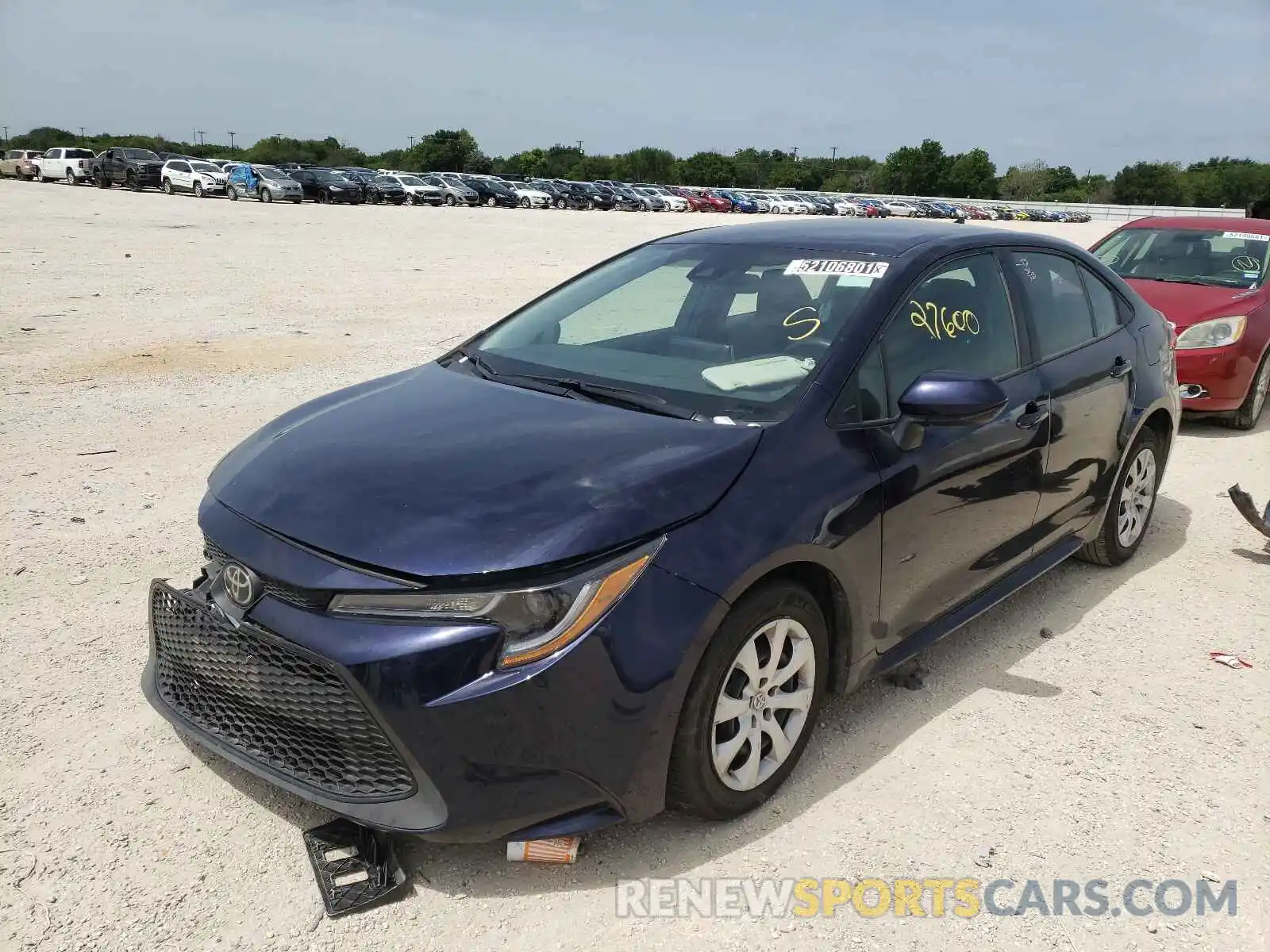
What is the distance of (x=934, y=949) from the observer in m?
2.42

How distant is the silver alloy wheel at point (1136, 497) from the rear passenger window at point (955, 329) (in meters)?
1.43

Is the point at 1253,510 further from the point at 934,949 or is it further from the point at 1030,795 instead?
the point at 934,949

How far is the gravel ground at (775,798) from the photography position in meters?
2.46

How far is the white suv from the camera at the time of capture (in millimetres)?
39094

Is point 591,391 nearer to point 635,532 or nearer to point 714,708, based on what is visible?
point 635,532

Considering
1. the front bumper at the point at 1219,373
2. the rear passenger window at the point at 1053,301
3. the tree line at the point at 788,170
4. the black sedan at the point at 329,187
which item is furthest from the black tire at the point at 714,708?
the tree line at the point at 788,170

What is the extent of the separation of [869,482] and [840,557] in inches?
10.8

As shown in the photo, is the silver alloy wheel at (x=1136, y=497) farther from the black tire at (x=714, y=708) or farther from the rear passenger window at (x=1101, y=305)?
the black tire at (x=714, y=708)

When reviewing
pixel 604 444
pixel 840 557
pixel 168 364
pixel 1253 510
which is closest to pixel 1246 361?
pixel 1253 510

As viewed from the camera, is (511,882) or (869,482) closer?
(511,882)

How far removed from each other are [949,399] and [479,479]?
4.72 ft

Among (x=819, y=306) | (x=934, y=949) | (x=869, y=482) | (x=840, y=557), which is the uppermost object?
(x=819, y=306)

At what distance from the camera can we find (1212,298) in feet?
25.3

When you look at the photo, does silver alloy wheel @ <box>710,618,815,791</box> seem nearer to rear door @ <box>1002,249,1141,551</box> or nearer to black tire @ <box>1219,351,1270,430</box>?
rear door @ <box>1002,249,1141,551</box>
